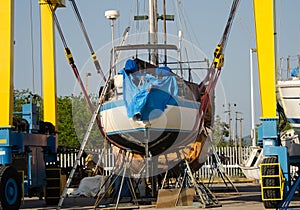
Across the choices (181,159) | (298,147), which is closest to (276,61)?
(298,147)

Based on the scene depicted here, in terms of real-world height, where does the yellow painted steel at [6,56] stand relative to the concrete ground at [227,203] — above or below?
above

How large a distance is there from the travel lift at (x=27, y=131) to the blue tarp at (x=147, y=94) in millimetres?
2983

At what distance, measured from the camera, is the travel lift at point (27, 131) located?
1673 cm

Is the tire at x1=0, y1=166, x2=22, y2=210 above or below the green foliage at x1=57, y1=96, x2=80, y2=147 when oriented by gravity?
below

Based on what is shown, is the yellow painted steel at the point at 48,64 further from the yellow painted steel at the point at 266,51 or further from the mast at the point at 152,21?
the yellow painted steel at the point at 266,51

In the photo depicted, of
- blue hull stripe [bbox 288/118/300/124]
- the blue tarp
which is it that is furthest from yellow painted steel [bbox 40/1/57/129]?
blue hull stripe [bbox 288/118/300/124]

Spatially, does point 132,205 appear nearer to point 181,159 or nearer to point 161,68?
point 181,159

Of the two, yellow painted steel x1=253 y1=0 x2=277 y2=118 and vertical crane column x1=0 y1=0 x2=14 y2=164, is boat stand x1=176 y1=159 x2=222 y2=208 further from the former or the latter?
vertical crane column x1=0 y1=0 x2=14 y2=164

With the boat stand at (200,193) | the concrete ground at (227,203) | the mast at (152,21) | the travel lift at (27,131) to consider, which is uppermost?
the mast at (152,21)

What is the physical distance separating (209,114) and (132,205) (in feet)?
13.9

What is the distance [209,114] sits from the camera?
21.3 meters

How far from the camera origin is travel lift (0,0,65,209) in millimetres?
16734

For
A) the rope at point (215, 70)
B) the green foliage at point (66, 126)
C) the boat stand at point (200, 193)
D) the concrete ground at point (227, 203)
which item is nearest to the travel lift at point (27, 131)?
the concrete ground at point (227, 203)

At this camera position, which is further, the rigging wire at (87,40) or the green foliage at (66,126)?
the green foliage at (66,126)
